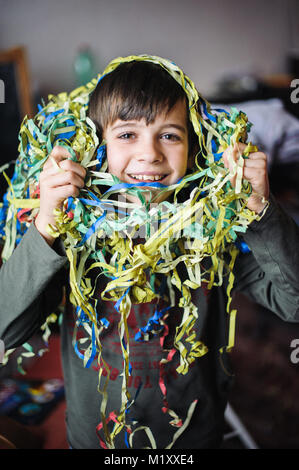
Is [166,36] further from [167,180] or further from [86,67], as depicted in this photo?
[167,180]

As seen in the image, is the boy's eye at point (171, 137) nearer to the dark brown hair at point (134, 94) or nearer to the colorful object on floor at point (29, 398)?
the dark brown hair at point (134, 94)

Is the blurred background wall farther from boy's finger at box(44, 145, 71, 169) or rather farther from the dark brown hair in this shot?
boy's finger at box(44, 145, 71, 169)

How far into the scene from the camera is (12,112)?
230 centimetres

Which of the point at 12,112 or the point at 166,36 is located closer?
the point at 12,112

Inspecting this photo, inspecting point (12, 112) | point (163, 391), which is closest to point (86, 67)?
point (12, 112)

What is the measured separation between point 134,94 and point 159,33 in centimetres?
285

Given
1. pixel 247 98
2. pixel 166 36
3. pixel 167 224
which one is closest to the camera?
pixel 167 224

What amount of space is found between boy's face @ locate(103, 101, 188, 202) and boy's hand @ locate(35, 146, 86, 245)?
0.32 feet

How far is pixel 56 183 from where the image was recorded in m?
0.70

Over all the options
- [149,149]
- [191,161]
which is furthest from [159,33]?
[149,149]

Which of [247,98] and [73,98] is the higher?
[73,98]

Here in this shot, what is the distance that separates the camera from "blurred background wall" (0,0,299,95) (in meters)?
2.95

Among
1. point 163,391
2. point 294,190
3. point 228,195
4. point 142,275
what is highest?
point 228,195

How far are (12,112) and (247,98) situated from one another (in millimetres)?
1811
